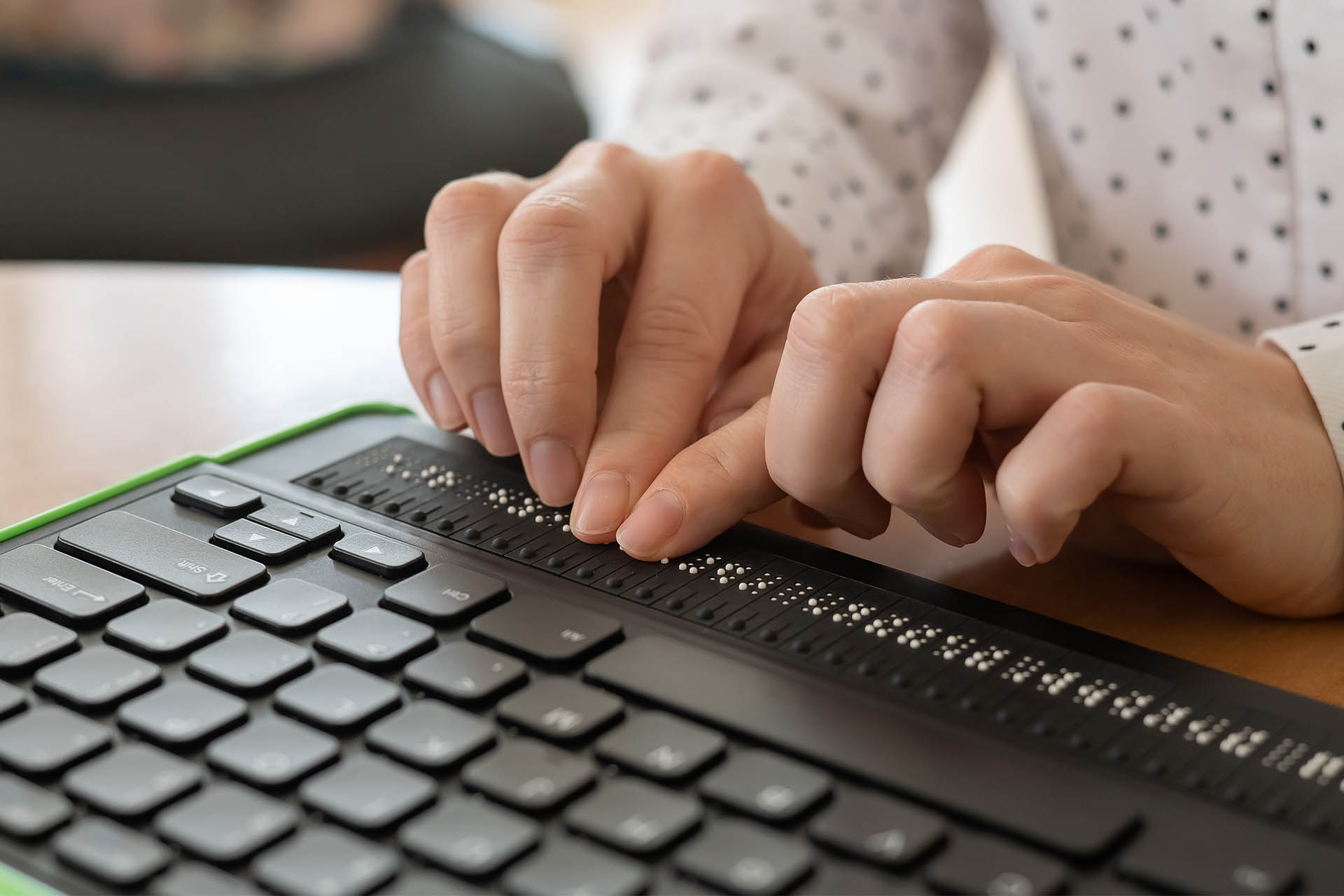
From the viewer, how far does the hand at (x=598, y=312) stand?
1.65 ft

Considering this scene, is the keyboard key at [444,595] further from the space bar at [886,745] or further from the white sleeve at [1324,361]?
the white sleeve at [1324,361]

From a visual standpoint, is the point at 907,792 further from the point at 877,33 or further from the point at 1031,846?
the point at 877,33

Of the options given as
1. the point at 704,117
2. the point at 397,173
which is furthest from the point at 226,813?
the point at 397,173

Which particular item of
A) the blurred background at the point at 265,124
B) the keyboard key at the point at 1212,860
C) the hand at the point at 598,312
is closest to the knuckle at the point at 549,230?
the hand at the point at 598,312

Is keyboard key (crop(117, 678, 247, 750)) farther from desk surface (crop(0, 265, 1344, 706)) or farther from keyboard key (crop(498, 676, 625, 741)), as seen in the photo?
desk surface (crop(0, 265, 1344, 706))

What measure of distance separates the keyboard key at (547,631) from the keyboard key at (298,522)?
0.08 metres

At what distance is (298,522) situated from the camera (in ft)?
1.50

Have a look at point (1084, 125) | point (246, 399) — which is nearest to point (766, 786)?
point (246, 399)

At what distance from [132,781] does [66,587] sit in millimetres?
117

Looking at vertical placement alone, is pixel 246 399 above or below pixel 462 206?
below

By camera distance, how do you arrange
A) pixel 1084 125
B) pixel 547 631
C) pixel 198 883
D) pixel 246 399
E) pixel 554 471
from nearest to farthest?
1. pixel 198 883
2. pixel 547 631
3. pixel 554 471
4. pixel 246 399
5. pixel 1084 125

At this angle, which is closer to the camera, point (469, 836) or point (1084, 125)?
point (469, 836)

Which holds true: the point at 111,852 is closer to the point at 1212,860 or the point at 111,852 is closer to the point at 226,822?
the point at 226,822

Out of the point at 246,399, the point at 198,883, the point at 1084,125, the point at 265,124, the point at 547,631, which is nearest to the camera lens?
the point at 198,883
